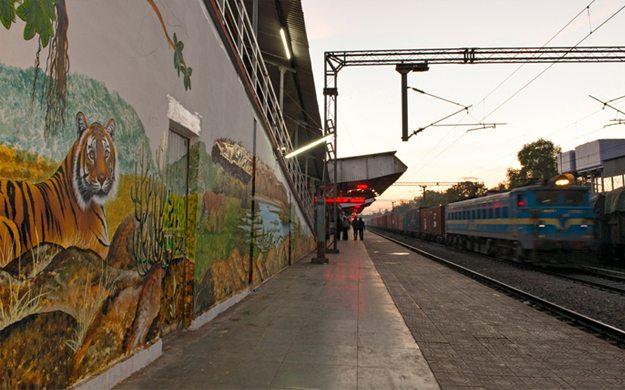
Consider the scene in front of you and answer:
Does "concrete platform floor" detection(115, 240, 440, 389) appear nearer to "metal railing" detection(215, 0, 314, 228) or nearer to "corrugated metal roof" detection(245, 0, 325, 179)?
"metal railing" detection(215, 0, 314, 228)

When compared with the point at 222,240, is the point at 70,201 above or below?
above

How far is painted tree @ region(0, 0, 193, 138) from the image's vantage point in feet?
8.07

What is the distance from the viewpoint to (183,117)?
4824 millimetres

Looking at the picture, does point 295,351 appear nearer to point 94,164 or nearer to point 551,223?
point 94,164

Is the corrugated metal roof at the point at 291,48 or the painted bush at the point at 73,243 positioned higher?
the corrugated metal roof at the point at 291,48

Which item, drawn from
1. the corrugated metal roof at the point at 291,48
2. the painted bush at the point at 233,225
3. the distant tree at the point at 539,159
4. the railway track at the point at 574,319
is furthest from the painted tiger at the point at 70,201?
the distant tree at the point at 539,159

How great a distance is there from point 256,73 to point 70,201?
23.0 feet

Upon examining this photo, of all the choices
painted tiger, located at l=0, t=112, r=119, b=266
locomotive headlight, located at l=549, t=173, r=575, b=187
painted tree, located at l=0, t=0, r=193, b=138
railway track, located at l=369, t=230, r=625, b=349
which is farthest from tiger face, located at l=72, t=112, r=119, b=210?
locomotive headlight, located at l=549, t=173, r=575, b=187

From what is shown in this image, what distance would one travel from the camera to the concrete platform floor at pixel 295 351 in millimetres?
3701

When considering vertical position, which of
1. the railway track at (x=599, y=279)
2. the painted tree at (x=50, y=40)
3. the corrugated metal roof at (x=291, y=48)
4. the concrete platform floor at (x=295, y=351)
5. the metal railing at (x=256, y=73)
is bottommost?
the railway track at (x=599, y=279)

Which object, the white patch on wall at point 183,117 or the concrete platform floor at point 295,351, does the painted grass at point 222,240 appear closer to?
the concrete platform floor at point 295,351

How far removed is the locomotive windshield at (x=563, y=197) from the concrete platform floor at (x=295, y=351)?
353 inches

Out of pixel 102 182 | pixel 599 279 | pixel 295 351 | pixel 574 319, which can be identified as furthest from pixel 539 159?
pixel 102 182

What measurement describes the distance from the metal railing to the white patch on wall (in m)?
2.33
